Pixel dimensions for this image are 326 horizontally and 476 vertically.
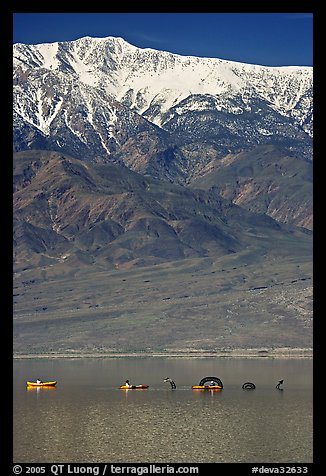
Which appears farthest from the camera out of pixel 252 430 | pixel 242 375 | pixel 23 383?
pixel 242 375

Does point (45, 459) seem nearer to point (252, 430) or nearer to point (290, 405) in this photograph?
point (252, 430)
